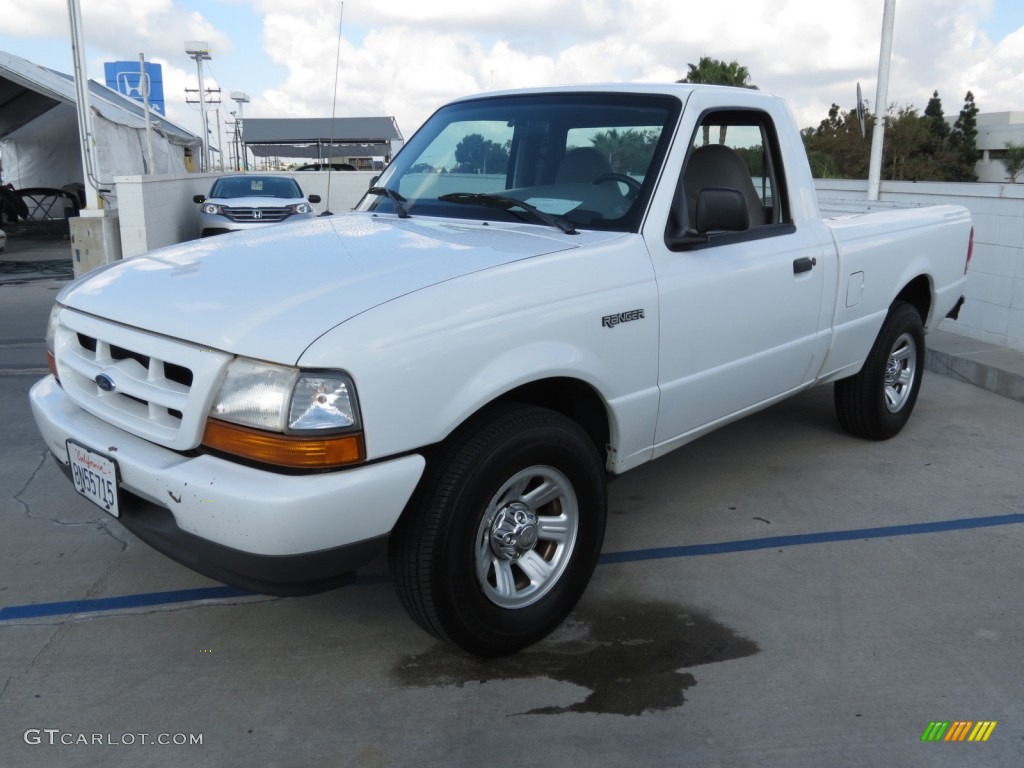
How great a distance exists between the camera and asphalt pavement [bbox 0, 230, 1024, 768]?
2.66 meters

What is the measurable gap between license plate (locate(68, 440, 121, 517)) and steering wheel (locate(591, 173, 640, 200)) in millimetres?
2095

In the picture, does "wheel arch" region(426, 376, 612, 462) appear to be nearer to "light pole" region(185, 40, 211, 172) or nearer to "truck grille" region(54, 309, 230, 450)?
"truck grille" region(54, 309, 230, 450)

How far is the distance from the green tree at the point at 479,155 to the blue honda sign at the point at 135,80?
40214 mm

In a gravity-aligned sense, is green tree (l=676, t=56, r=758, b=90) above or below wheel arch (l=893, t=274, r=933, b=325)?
above

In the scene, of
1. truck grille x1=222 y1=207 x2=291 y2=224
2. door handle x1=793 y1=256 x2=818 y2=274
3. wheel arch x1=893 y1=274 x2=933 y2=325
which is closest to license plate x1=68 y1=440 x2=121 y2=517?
door handle x1=793 y1=256 x2=818 y2=274

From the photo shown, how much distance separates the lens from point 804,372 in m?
4.41

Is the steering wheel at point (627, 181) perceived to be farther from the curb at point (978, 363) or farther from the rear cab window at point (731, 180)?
the curb at point (978, 363)

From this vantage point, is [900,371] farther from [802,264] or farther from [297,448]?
[297,448]

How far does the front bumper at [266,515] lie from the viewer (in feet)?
7.95

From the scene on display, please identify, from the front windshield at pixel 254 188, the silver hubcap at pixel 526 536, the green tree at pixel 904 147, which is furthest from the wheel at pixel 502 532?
the green tree at pixel 904 147

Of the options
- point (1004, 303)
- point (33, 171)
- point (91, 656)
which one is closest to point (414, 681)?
point (91, 656)

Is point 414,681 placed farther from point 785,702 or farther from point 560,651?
point 785,702

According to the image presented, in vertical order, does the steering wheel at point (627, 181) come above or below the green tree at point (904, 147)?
below

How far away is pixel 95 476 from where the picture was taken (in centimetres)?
288
